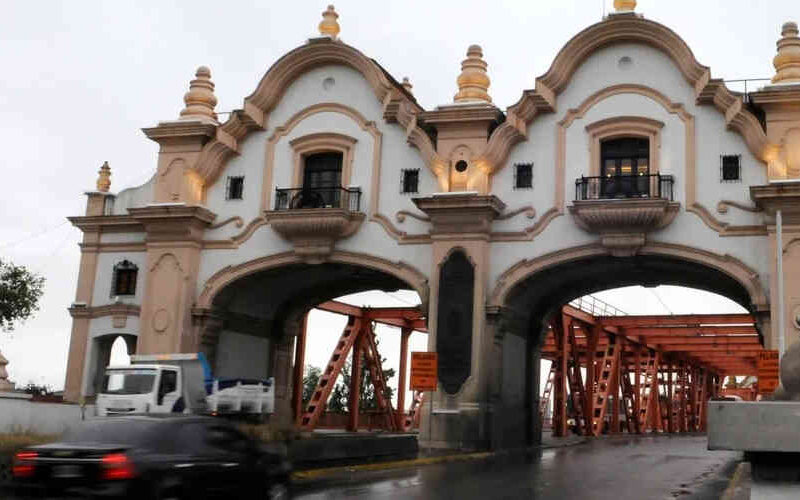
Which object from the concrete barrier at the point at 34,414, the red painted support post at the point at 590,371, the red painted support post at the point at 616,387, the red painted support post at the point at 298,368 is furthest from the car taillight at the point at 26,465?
the red painted support post at the point at 616,387

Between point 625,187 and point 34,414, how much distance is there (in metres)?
18.3

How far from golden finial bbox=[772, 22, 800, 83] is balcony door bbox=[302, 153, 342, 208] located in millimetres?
14263

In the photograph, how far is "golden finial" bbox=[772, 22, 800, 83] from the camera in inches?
1111

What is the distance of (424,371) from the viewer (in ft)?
93.0

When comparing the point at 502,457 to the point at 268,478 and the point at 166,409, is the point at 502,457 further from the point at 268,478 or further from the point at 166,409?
the point at 268,478

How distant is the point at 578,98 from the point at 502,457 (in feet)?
38.4

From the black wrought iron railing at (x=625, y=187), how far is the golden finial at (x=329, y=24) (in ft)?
35.0

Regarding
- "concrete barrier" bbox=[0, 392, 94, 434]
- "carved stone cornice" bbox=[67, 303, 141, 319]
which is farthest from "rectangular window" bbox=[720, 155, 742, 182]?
"carved stone cornice" bbox=[67, 303, 141, 319]

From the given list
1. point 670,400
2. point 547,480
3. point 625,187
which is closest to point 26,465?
point 547,480

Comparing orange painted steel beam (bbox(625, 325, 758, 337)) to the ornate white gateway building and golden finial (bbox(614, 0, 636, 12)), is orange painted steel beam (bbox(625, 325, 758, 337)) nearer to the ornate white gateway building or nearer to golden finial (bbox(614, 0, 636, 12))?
the ornate white gateway building

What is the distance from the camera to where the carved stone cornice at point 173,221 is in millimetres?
32750

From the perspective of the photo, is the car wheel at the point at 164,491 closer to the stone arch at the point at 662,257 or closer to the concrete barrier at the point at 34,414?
the concrete barrier at the point at 34,414

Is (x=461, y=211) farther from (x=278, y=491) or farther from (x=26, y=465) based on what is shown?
(x=26, y=465)

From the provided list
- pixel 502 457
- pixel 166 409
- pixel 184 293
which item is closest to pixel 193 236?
pixel 184 293
